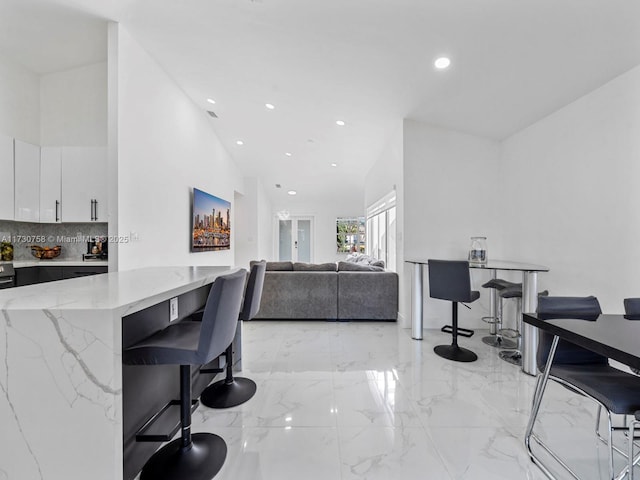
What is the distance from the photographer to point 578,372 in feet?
4.99

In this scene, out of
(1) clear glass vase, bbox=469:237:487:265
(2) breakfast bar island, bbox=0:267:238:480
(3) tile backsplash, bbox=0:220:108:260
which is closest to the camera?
(2) breakfast bar island, bbox=0:267:238:480

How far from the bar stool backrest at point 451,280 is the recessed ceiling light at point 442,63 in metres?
1.85

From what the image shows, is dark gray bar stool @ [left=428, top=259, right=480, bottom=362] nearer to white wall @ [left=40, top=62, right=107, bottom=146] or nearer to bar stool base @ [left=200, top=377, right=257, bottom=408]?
bar stool base @ [left=200, top=377, right=257, bottom=408]

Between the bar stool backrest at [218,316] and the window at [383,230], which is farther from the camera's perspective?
the window at [383,230]

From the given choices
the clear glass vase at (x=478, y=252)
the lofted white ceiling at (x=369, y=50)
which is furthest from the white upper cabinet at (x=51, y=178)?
the clear glass vase at (x=478, y=252)

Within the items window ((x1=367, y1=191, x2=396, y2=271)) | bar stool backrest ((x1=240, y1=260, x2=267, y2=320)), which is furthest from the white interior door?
bar stool backrest ((x1=240, y1=260, x2=267, y2=320))

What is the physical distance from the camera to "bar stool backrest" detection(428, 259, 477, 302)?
2939 mm

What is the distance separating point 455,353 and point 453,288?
65cm

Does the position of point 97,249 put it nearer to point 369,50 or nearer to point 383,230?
point 369,50

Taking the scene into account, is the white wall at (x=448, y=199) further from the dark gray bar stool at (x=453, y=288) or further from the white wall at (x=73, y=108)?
the white wall at (x=73, y=108)

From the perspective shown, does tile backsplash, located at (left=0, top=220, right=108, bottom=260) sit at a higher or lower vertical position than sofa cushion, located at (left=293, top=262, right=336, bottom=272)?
higher

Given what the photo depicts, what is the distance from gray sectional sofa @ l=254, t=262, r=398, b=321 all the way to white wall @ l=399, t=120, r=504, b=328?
46 cm

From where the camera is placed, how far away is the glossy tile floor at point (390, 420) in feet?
5.11

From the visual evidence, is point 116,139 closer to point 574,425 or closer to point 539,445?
point 539,445
